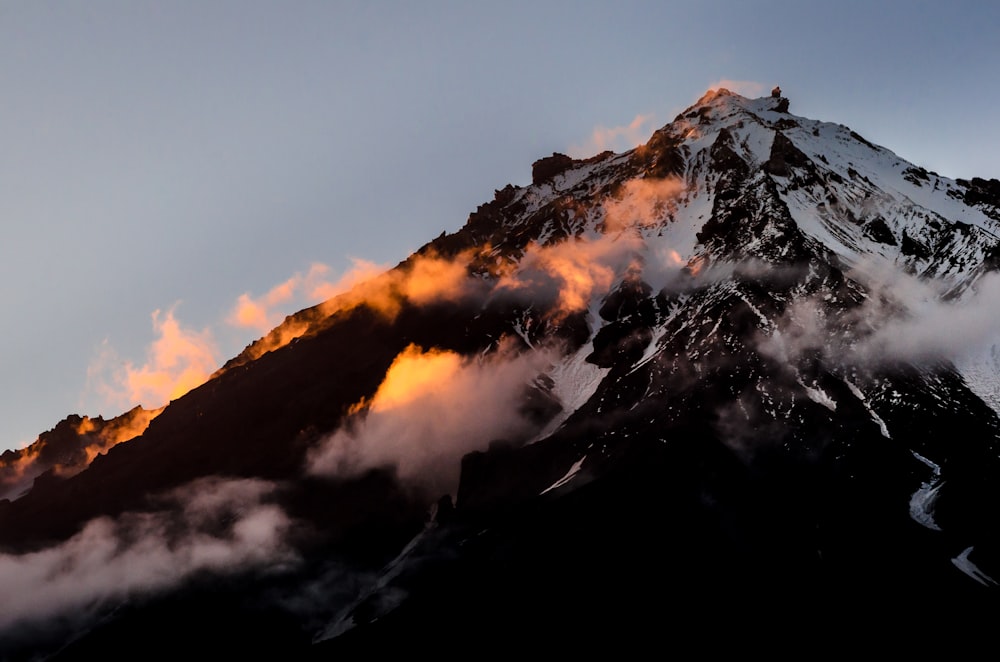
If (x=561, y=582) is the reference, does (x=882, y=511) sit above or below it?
below

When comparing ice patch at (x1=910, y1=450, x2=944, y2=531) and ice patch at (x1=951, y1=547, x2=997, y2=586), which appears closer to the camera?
ice patch at (x1=951, y1=547, x2=997, y2=586)

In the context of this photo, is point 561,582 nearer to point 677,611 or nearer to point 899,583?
point 677,611

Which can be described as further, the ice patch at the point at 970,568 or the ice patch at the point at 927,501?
the ice patch at the point at 927,501

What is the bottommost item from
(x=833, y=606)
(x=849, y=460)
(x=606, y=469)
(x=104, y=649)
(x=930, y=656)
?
(x=930, y=656)

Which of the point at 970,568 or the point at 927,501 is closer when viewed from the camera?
the point at 970,568

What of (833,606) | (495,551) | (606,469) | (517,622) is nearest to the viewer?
(833,606)

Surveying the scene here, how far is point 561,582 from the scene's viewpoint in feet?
558

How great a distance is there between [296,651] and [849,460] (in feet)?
462

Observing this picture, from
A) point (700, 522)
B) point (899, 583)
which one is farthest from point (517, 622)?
point (899, 583)

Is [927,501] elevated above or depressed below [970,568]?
above

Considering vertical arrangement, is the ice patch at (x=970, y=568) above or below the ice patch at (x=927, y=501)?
below

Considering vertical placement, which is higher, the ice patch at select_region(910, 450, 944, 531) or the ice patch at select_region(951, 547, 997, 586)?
the ice patch at select_region(910, 450, 944, 531)

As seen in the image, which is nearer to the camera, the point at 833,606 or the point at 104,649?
the point at 833,606

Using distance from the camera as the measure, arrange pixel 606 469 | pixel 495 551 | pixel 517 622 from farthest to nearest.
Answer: pixel 606 469 → pixel 495 551 → pixel 517 622
